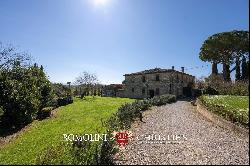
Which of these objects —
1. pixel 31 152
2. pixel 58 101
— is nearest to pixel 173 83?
pixel 58 101

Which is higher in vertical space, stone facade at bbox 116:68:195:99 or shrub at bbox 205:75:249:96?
stone facade at bbox 116:68:195:99

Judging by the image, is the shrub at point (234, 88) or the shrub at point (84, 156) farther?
the shrub at point (84, 156)

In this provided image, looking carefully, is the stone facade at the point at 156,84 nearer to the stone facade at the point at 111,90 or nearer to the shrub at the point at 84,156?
the stone facade at the point at 111,90

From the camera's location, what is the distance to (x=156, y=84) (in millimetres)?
70750

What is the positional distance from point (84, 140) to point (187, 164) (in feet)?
18.4

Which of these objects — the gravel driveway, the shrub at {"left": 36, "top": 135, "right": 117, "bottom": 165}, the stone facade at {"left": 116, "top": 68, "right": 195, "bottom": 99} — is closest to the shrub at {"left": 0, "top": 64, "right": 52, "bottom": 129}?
the gravel driveway

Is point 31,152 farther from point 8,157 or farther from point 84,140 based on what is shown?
point 84,140

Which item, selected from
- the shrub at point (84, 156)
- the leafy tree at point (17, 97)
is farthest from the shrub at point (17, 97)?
the shrub at point (84, 156)

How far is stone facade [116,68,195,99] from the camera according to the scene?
68.5 meters

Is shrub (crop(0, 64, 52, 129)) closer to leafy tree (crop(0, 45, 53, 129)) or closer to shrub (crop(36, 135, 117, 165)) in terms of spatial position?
leafy tree (crop(0, 45, 53, 129))

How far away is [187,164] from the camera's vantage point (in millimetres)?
12250

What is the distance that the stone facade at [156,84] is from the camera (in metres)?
68.5

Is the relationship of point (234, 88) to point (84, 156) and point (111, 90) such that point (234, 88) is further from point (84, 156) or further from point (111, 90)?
point (111, 90)

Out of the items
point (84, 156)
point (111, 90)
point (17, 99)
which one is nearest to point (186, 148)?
point (84, 156)
